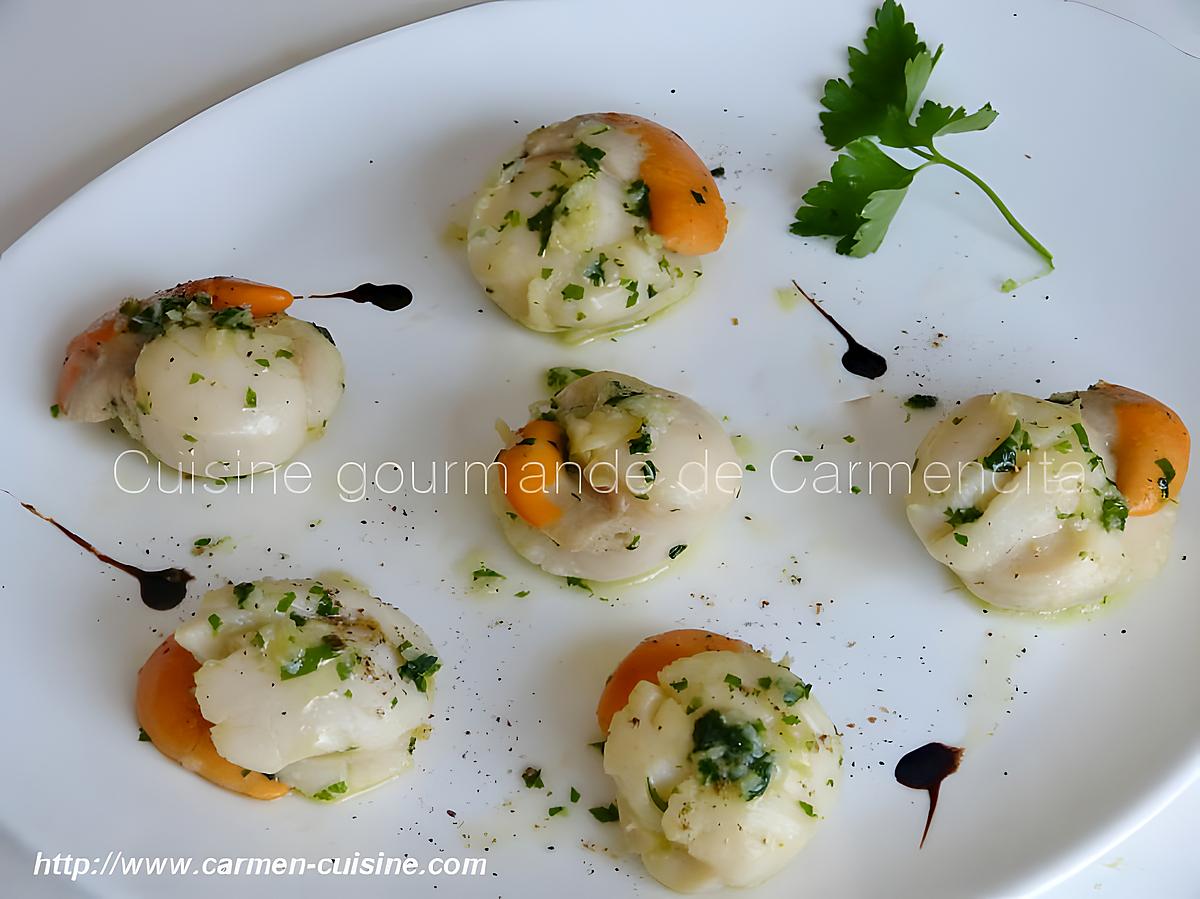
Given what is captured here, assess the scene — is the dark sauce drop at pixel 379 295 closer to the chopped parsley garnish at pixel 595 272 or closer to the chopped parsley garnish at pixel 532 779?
the chopped parsley garnish at pixel 595 272

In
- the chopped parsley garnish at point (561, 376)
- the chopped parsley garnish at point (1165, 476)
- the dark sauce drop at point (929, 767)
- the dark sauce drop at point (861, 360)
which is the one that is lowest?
the dark sauce drop at point (929, 767)

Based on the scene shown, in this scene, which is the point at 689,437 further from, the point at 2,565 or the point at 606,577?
the point at 2,565

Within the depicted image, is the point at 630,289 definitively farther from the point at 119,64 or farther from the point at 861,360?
the point at 119,64

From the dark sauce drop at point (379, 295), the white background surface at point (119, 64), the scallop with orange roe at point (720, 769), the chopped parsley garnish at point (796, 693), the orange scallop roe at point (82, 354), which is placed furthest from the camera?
the white background surface at point (119, 64)

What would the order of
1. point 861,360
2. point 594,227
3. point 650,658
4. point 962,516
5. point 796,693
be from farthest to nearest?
point 861,360
point 594,227
point 962,516
point 650,658
point 796,693

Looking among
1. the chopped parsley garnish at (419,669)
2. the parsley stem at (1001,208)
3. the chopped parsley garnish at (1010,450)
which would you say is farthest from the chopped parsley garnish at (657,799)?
the parsley stem at (1001,208)

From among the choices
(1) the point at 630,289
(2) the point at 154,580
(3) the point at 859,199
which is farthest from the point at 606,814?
(3) the point at 859,199

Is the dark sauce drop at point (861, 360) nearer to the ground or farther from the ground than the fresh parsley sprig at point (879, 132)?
nearer to the ground

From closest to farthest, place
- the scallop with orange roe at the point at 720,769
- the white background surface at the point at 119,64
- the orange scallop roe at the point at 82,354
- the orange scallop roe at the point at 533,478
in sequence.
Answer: the scallop with orange roe at the point at 720,769 → the orange scallop roe at the point at 533,478 → the orange scallop roe at the point at 82,354 → the white background surface at the point at 119,64
